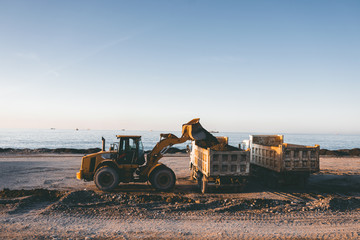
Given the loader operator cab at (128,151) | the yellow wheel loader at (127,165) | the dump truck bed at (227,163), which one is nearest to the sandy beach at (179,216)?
the yellow wheel loader at (127,165)

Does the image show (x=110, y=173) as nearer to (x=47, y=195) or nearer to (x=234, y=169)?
(x=47, y=195)

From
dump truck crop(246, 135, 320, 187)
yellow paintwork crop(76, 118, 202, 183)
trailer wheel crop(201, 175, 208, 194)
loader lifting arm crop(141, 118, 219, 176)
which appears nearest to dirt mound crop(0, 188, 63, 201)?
yellow paintwork crop(76, 118, 202, 183)

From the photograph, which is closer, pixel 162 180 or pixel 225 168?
pixel 225 168

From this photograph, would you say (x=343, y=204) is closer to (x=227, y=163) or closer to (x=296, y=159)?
(x=296, y=159)

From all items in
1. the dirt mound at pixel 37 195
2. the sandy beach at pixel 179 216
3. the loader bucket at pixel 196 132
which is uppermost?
the loader bucket at pixel 196 132

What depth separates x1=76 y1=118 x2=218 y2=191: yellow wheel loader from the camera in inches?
440

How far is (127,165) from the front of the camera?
1145 cm

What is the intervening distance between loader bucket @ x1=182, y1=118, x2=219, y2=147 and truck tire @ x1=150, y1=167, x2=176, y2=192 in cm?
196

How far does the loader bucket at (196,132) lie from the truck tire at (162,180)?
1.96 m

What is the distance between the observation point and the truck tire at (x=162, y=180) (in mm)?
11297

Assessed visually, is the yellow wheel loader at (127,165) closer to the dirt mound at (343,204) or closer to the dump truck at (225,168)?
the dump truck at (225,168)

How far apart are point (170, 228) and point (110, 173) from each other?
16.9ft

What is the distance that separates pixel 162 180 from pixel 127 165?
174 centimetres

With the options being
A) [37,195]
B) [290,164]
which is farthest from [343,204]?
[37,195]
